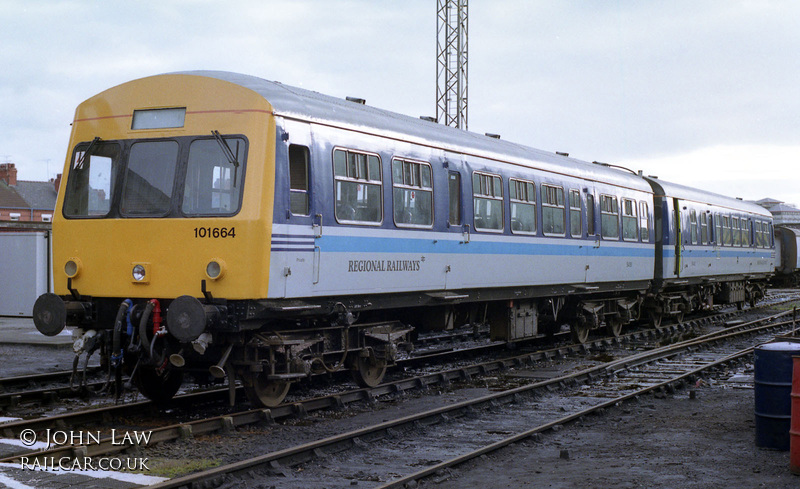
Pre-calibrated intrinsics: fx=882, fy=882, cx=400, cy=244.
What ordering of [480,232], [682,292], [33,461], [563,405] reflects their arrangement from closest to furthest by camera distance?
[33,461] < [563,405] < [480,232] < [682,292]

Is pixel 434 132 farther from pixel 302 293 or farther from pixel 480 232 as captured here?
pixel 302 293

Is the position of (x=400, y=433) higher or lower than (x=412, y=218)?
lower

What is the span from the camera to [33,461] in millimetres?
7289

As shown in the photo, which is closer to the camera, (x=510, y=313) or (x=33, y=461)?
(x=33, y=461)

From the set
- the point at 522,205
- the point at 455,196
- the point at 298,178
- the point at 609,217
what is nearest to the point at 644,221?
the point at 609,217

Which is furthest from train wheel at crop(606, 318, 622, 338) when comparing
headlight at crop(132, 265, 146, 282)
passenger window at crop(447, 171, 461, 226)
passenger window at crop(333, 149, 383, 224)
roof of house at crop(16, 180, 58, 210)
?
roof of house at crop(16, 180, 58, 210)

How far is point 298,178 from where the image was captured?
9.52 m

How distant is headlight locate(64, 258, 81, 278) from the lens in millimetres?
9617

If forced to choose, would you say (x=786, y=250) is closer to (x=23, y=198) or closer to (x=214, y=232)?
(x=214, y=232)

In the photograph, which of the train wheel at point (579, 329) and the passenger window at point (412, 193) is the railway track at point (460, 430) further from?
the train wheel at point (579, 329)

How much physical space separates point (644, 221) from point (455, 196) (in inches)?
353

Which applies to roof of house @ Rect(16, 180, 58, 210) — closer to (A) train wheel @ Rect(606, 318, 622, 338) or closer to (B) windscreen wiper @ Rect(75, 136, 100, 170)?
(A) train wheel @ Rect(606, 318, 622, 338)

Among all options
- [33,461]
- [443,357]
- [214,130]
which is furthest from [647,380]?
[33,461]

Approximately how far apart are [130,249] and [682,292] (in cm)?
1729
